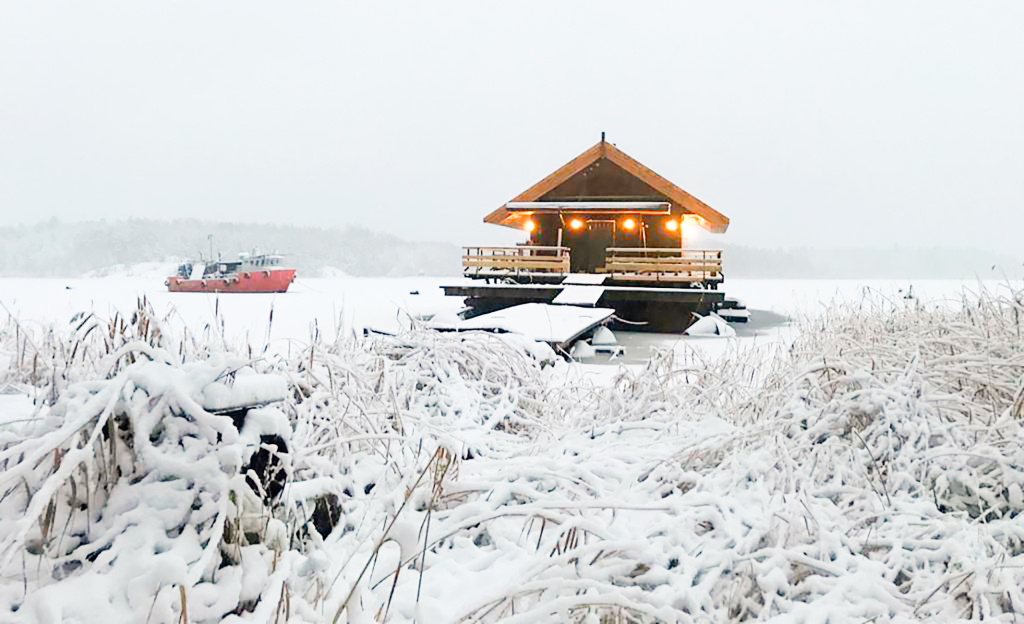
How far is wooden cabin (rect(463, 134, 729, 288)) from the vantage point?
1738 centimetres

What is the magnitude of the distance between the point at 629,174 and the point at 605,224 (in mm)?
2162

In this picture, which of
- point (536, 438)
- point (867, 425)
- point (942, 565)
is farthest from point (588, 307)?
point (942, 565)

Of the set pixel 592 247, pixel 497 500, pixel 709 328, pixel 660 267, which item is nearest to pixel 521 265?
pixel 660 267

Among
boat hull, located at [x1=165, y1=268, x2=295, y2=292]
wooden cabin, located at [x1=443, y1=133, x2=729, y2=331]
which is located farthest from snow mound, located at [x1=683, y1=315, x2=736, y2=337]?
boat hull, located at [x1=165, y1=268, x2=295, y2=292]

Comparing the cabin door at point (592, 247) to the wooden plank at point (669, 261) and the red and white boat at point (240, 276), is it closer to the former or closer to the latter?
the wooden plank at point (669, 261)

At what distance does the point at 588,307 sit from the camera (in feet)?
47.6

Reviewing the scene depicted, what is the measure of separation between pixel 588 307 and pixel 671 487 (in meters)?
11.5

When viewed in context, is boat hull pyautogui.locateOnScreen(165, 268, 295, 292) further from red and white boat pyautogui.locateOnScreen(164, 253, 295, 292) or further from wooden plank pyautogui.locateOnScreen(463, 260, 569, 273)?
wooden plank pyautogui.locateOnScreen(463, 260, 569, 273)

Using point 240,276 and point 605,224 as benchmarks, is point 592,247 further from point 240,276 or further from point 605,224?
point 240,276

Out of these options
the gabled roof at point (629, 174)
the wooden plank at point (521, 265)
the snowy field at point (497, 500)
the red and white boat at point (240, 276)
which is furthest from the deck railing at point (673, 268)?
the red and white boat at point (240, 276)

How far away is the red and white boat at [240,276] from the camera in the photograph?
36.8m

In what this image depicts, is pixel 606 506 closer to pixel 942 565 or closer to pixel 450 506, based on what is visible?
pixel 450 506

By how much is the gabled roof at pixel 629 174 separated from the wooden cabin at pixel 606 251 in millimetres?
31

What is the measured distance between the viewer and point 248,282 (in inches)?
1462
